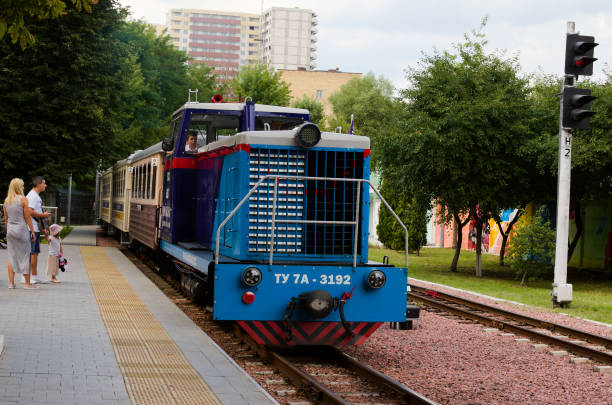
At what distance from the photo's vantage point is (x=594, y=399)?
7.60 meters

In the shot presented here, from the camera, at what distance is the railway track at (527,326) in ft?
33.5

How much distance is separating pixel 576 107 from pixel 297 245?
812 centimetres

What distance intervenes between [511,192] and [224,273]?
1554cm

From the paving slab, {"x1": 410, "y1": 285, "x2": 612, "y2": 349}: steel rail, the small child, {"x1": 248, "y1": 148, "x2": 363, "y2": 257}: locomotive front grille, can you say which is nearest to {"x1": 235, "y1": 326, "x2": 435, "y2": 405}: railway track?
{"x1": 248, "y1": 148, "x2": 363, "y2": 257}: locomotive front grille

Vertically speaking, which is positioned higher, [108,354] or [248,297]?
[248,297]

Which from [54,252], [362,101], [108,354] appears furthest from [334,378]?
[362,101]

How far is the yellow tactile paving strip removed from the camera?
6.39 meters

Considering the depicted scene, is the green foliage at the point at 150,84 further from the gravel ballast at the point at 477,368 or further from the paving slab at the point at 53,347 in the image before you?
the gravel ballast at the point at 477,368

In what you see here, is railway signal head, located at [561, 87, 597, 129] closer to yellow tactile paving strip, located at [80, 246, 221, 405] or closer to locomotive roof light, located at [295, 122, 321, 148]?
locomotive roof light, located at [295, 122, 321, 148]

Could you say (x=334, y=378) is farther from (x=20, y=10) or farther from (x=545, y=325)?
(x=545, y=325)

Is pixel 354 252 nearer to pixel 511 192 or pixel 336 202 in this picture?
pixel 336 202

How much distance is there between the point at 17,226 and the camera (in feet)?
41.0

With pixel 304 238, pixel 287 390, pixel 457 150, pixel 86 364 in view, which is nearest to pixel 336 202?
pixel 304 238

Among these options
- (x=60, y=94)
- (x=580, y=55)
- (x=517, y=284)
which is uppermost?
(x=60, y=94)
